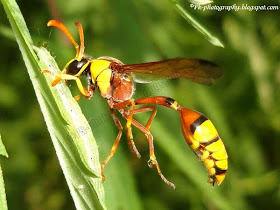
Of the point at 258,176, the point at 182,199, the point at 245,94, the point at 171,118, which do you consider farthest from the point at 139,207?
the point at 245,94

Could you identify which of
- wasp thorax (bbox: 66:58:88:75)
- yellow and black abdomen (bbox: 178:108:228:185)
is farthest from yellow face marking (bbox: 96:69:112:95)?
yellow and black abdomen (bbox: 178:108:228:185)

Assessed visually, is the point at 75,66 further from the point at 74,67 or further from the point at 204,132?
the point at 204,132

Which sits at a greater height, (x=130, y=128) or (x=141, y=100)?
(x=141, y=100)

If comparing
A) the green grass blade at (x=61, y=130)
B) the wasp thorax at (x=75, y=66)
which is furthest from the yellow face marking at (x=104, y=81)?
the green grass blade at (x=61, y=130)

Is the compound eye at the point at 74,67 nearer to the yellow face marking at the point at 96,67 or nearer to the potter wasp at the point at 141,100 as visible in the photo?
the potter wasp at the point at 141,100

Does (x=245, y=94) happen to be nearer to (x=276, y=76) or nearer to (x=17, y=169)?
(x=276, y=76)

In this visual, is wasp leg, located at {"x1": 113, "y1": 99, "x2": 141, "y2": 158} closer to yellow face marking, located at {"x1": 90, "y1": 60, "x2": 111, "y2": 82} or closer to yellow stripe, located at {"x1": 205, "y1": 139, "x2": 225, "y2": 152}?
yellow face marking, located at {"x1": 90, "y1": 60, "x2": 111, "y2": 82}

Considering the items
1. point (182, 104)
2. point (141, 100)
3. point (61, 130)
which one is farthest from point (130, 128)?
point (182, 104)
